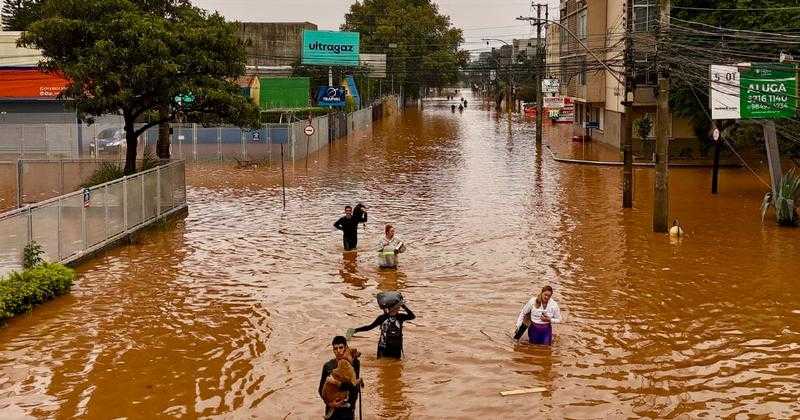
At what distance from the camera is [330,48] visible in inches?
2963

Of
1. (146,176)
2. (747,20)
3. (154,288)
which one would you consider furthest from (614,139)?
(154,288)

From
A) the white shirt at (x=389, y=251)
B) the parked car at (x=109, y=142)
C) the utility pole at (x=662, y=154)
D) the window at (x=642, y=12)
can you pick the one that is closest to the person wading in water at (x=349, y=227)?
the white shirt at (x=389, y=251)

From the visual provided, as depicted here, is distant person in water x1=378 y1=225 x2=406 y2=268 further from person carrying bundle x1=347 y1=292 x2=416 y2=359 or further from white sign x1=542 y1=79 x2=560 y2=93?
white sign x1=542 y1=79 x2=560 y2=93

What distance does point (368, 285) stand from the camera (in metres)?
17.7

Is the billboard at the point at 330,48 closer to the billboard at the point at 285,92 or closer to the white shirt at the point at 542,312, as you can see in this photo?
the billboard at the point at 285,92

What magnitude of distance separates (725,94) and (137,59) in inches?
639

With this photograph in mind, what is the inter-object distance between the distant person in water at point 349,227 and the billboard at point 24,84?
4425cm

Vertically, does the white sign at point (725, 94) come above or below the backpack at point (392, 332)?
above

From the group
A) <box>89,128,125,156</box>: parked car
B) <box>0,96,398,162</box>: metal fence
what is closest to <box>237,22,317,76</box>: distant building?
<box>89,128,125,156</box>: parked car

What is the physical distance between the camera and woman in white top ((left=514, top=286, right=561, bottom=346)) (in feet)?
43.3

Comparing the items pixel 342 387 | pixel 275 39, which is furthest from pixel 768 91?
pixel 275 39

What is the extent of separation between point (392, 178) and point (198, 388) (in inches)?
1048

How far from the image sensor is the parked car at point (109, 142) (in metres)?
47.2

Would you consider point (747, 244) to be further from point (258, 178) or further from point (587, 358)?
point (258, 178)
